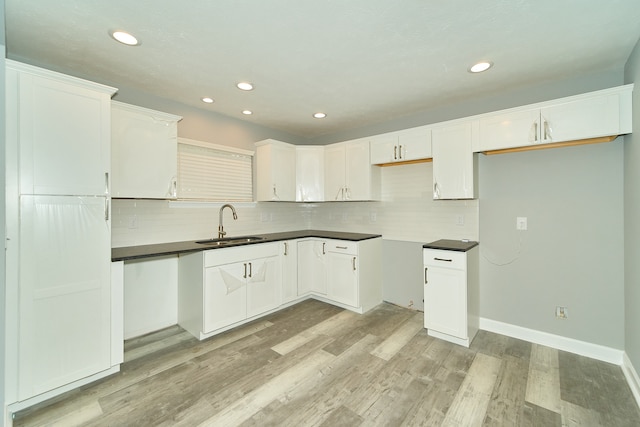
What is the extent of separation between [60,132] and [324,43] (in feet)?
6.51

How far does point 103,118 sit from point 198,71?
2.78ft

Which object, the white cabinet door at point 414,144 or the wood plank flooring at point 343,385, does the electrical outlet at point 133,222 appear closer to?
the wood plank flooring at point 343,385

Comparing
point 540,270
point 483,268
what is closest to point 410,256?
point 483,268

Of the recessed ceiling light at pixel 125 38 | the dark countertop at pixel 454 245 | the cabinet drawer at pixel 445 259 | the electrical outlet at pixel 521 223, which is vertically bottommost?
the cabinet drawer at pixel 445 259

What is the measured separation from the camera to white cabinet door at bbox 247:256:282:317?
322 cm

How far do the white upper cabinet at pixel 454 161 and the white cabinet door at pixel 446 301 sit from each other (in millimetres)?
843

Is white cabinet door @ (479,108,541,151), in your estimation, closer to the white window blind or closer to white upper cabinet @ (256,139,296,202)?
white upper cabinet @ (256,139,296,202)

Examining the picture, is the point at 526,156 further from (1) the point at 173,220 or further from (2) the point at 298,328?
(1) the point at 173,220

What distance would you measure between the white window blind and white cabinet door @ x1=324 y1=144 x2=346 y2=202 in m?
1.11

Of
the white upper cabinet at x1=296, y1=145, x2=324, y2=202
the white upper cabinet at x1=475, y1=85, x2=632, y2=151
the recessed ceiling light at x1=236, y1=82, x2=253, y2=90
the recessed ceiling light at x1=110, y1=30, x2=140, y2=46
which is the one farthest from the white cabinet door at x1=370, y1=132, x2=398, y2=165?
the recessed ceiling light at x1=110, y1=30, x2=140, y2=46

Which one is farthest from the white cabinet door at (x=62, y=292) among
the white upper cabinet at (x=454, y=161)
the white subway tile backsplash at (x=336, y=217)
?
the white upper cabinet at (x=454, y=161)

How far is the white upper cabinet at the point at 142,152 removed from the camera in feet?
8.27

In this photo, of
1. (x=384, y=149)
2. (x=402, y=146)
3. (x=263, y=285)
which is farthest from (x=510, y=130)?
(x=263, y=285)

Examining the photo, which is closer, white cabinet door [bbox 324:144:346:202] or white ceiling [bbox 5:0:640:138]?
white ceiling [bbox 5:0:640:138]
